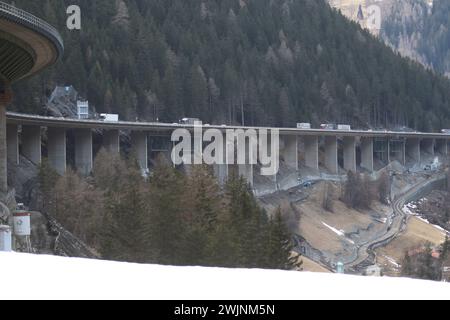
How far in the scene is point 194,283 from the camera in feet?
27.5

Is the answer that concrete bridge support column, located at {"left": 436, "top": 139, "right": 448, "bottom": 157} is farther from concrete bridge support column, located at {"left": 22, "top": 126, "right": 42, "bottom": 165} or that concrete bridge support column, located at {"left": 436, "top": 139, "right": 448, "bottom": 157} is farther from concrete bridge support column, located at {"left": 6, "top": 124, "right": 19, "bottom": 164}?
concrete bridge support column, located at {"left": 6, "top": 124, "right": 19, "bottom": 164}

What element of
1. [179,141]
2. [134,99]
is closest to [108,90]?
[134,99]

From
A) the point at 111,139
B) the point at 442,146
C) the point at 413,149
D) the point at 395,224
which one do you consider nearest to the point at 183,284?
the point at 395,224

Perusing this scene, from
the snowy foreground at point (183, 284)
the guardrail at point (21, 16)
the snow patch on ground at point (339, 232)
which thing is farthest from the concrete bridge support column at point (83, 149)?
the snowy foreground at point (183, 284)

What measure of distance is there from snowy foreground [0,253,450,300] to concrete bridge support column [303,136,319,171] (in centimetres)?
8138

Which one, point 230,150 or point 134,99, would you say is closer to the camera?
point 230,150

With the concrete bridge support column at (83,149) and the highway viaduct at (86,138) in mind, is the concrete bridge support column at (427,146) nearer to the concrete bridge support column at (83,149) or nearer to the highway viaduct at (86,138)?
the highway viaduct at (86,138)

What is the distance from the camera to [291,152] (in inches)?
3447

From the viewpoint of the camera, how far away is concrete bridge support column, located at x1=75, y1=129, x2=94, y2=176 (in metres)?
67.1

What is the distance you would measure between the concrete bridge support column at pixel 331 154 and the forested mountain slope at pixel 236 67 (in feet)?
43.3

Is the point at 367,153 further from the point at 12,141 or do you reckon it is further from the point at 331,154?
the point at 12,141

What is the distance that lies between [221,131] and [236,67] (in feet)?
131
